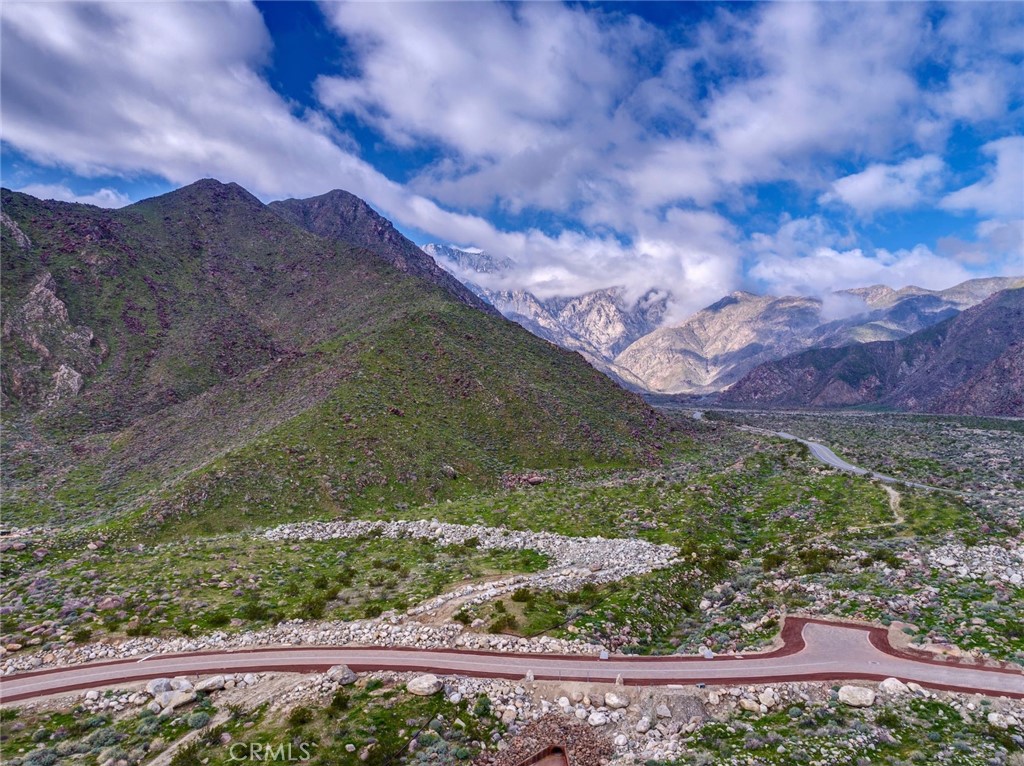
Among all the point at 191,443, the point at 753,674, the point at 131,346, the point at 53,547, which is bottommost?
the point at 753,674

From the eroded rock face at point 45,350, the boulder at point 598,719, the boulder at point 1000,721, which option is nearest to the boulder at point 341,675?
the boulder at point 598,719

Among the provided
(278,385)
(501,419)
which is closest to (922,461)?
(501,419)

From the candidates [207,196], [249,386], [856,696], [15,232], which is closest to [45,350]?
[249,386]

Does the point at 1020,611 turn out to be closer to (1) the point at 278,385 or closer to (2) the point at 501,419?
(2) the point at 501,419

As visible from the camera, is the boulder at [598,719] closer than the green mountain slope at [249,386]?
Yes

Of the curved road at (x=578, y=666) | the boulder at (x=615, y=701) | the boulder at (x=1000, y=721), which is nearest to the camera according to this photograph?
Answer: the boulder at (x=1000, y=721)

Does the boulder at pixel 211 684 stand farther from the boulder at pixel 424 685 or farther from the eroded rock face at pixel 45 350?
the eroded rock face at pixel 45 350

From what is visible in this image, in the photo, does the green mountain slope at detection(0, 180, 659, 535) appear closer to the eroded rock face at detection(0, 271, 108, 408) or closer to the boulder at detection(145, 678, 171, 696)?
the eroded rock face at detection(0, 271, 108, 408)
